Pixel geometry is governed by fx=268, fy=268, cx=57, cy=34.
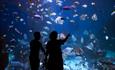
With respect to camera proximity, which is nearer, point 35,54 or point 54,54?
point 54,54

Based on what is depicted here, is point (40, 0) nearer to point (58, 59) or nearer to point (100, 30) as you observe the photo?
point (100, 30)

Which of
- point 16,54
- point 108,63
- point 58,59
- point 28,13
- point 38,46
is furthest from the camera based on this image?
point 28,13

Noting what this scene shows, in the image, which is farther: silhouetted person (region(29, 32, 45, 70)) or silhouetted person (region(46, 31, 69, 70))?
silhouetted person (region(29, 32, 45, 70))

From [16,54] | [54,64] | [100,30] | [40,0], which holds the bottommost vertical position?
[100,30]

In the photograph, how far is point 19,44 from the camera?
22.9m

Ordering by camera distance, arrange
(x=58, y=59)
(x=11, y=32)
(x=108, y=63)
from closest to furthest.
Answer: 1. (x=58, y=59)
2. (x=108, y=63)
3. (x=11, y=32)

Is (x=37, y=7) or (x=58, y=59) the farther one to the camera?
(x=37, y=7)

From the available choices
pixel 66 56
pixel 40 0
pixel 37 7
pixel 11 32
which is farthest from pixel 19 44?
pixel 40 0

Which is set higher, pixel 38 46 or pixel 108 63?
pixel 38 46

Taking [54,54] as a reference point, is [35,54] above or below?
below

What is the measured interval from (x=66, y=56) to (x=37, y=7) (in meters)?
15.5

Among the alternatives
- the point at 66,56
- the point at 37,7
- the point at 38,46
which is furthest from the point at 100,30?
the point at 38,46

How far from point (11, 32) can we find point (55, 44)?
68.5 feet

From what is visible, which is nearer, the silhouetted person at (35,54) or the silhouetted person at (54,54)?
the silhouetted person at (54,54)
